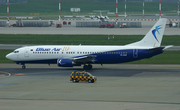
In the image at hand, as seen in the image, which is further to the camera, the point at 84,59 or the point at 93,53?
the point at 93,53

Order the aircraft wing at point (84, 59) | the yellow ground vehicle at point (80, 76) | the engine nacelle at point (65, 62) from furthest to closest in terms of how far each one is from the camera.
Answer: the aircraft wing at point (84, 59) → the engine nacelle at point (65, 62) → the yellow ground vehicle at point (80, 76)

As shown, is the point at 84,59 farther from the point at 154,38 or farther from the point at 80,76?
the point at 154,38

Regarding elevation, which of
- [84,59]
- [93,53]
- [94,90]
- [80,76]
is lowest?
[94,90]

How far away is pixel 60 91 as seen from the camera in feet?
117

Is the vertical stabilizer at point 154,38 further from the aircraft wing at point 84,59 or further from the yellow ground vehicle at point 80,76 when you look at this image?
the yellow ground vehicle at point 80,76

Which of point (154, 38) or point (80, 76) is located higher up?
point (154, 38)

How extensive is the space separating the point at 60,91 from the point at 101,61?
18851 mm

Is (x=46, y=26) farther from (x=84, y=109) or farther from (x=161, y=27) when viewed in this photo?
(x=84, y=109)

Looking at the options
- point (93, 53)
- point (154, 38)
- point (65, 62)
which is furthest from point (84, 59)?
point (154, 38)

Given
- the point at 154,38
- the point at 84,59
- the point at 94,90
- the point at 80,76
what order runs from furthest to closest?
the point at 154,38
the point at 84,59
the point at 80,76
the point at 94,90

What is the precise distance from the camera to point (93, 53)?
53438mm

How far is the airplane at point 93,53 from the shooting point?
52.6m

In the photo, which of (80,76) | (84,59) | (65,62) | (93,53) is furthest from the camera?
(93,53)

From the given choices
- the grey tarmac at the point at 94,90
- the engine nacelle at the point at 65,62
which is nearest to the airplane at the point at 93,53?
the engine nacelle at the point at 65,62
